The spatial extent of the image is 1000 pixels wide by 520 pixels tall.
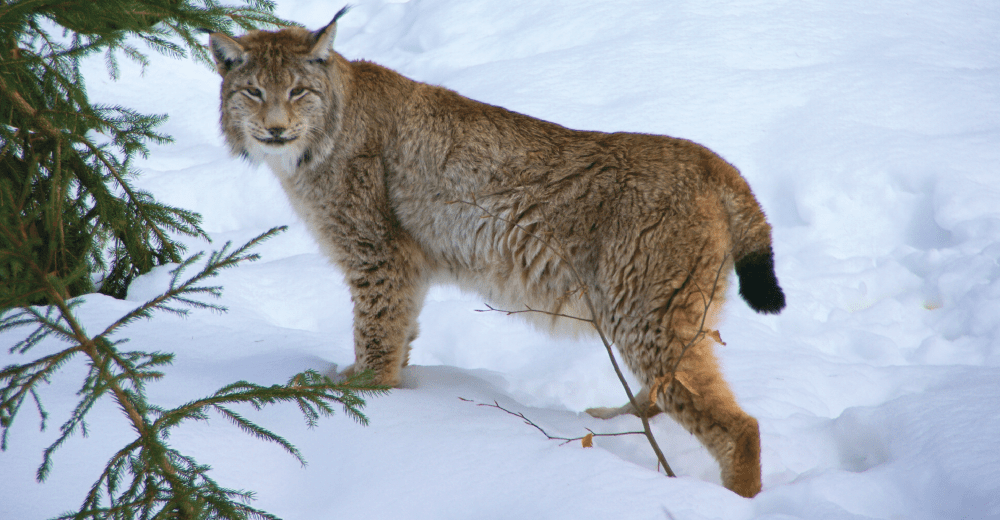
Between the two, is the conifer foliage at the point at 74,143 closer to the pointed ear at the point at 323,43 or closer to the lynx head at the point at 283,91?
the lynx head at the point at 283,91

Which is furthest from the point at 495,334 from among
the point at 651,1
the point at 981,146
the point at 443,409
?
the point at 651,1

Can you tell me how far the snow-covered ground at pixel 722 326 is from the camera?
7.38ft

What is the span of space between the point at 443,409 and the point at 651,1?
6704 millimetres

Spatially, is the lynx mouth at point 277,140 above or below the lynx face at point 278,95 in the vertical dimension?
below

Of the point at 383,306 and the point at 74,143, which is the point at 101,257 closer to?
the point at 74,143

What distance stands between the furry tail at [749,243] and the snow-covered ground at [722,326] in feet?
2.16

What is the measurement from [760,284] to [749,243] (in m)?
0.21

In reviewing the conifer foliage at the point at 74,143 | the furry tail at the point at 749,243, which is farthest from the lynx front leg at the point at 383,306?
the furry tail at the point at 749,243

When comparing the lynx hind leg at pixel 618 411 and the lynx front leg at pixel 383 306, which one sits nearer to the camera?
the lynx hind leg at pixel 618 411

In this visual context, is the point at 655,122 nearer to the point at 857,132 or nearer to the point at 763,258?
the point at 857,132

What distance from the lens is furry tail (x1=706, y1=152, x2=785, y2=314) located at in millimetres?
2805

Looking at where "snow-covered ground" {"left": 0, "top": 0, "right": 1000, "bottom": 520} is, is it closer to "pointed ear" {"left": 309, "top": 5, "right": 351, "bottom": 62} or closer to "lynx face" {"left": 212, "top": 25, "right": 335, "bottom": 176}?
"lynx face" {"left": 212, "top": 25, "right": 335, "bottom": 176}

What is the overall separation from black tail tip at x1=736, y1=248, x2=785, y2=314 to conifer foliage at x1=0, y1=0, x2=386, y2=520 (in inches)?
62.9

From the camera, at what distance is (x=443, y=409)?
9.71 feet
